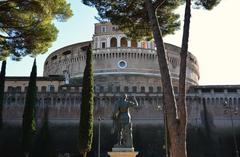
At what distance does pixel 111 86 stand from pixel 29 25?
2815 centimetres

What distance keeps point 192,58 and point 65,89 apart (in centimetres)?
2183

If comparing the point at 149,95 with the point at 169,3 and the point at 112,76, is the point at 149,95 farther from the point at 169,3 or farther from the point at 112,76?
the point at 169,3

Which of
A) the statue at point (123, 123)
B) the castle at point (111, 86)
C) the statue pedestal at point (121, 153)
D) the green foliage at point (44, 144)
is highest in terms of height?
the castle at point (111, 86)

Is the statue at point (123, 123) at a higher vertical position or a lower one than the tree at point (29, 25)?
lower

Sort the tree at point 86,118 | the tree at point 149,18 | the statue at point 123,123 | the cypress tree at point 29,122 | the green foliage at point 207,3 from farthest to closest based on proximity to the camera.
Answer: the cypress tree at point 29,122 → the tree at point 86,118 → the green foliage at point 207,3 → the statue at point 123,123 → the tree at point 149,18

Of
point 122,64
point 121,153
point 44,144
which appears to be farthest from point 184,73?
point 122,64

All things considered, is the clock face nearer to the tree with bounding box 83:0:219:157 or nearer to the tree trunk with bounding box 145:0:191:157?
the tree with bounding box 83:0:219:157

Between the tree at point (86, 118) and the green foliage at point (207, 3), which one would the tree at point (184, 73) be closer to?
the green foliage at point (207, 3)

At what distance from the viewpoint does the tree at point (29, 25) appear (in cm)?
1419

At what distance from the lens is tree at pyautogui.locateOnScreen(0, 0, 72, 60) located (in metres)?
14.2

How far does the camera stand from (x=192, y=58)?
53.7 meters

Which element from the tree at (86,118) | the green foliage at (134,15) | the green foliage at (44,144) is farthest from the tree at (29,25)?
the green foliage at (44,144)

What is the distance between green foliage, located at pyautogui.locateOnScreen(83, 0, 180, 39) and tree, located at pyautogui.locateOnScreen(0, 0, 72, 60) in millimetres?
1977

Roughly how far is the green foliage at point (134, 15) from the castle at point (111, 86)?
52.1 ft
